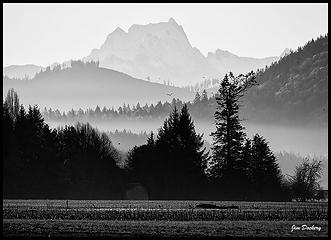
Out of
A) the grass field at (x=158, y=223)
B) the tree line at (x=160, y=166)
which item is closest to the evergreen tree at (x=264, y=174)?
the tree line at (x=160, y=166)

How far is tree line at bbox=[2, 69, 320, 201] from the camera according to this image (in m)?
108

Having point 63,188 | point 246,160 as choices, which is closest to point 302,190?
point 246,160

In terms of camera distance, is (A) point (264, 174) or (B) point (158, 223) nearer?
(B) point (158, 223)

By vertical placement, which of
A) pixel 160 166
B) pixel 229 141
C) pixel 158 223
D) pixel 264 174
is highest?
pixel 229 141

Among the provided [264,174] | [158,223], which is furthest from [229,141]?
[158,223]

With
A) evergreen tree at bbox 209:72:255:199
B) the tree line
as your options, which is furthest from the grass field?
evergreen tree at bbox 209:72:255:199

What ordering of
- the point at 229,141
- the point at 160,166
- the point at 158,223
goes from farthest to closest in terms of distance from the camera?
1. the point at 229,141
2. the point at 160,166
3. the point at 158,223

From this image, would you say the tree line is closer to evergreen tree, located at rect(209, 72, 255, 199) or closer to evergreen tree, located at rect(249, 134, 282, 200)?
evergreen tree, located at rect(249, 134, 282, 200)

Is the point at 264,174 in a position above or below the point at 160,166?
below

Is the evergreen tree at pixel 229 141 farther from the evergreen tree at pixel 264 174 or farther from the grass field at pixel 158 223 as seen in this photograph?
the grass field at pixel 158 223

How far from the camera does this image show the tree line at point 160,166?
4267 inches

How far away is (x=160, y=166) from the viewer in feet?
375

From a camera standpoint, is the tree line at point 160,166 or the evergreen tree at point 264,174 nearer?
the evergreen tree at point 264,174

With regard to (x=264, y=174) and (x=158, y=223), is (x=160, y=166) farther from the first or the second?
(x=158, y=223)
